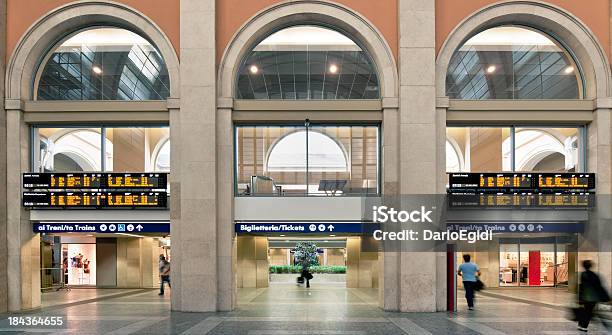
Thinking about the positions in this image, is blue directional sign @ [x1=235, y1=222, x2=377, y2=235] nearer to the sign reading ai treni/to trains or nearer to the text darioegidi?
the text darioegidi

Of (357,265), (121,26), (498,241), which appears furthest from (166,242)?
(498,241)

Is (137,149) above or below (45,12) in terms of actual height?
below

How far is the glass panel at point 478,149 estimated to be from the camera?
17312 mm

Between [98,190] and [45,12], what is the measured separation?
5738 mm

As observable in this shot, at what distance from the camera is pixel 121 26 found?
17.3 metres

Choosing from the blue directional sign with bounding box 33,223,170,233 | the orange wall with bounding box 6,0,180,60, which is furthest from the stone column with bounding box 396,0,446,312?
the blue directional sign with bounding box 33,223,170,233

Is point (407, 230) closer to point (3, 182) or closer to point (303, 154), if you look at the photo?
point (303, 154)

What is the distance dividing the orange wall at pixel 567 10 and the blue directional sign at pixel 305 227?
5.94 metres

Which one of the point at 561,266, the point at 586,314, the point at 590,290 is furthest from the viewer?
the point at 561,266

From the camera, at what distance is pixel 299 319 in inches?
562

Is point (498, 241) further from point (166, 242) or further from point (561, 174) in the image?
point (166, 242)

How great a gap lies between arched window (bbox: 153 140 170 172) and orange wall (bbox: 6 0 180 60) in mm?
3442

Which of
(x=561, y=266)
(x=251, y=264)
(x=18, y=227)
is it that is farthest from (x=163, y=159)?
(x=561, y=266)

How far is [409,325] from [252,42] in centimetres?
947
